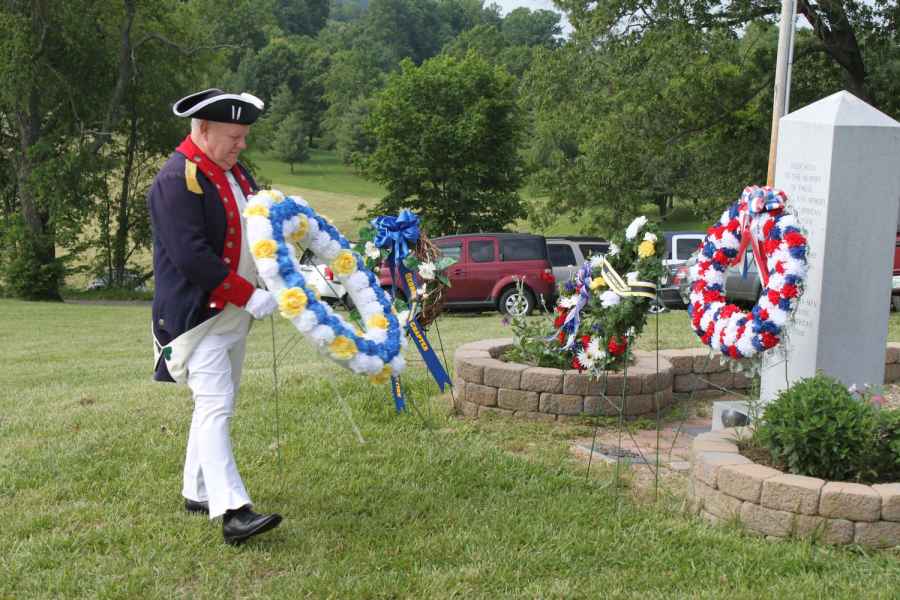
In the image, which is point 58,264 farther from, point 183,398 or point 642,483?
point 642,483

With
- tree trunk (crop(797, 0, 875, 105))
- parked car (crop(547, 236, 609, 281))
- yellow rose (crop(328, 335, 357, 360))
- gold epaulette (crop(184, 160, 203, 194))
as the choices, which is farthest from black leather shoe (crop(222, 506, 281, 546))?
tree trunk (crop(797, 0, 875, 105))

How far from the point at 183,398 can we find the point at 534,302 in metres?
12.6

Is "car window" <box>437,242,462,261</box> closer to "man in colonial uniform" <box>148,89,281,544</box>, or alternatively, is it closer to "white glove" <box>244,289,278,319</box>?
"man in colonial uniform" <box>148,89,281,544</box>

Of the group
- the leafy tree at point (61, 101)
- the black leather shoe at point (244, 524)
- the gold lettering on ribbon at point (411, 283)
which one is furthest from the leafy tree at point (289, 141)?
the black leather shoe at point (244, 524)

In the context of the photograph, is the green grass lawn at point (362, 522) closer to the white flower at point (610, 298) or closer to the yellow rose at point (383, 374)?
the yellow rose at point (383, 374)

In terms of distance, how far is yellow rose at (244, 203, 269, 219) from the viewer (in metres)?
4.28

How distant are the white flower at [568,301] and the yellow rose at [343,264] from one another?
2.49 meters

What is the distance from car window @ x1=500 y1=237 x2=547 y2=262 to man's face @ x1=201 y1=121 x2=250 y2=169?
1535 centimetres

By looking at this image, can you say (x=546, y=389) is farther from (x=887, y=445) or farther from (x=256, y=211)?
(x=256, y=211)

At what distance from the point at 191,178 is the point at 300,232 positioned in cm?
57

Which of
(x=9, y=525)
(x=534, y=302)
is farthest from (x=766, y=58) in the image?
(x=9, y=525)

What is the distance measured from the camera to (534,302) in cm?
1939

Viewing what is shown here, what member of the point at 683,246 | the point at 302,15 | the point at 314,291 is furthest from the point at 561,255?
the point at 302,15

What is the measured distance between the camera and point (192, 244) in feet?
13.8
